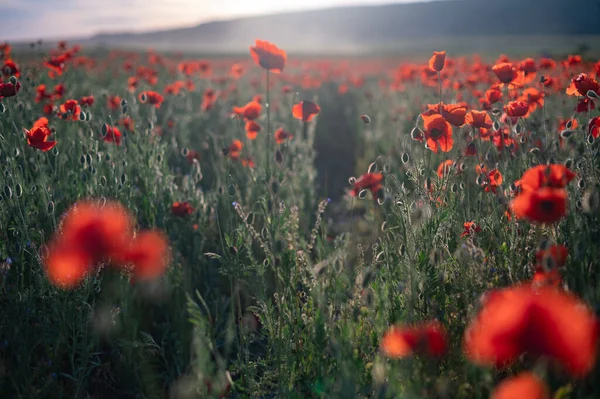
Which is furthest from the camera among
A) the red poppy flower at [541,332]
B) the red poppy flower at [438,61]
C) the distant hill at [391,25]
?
the distant hill at [391,25]

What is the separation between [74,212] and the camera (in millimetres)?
2379

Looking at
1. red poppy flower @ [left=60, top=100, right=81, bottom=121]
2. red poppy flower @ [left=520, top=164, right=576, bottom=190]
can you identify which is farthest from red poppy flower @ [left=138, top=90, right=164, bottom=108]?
red poppy flower @ [left=520, top=164, right=576, bottom=190]

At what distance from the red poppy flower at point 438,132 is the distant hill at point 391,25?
76.8 meters

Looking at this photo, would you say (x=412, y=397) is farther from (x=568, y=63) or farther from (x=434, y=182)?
(x=568, y=63)

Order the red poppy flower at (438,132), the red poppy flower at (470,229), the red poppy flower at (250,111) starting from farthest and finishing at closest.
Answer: the red poppy flower at (250,111), the red poppy flower at (438,132), the red poppy flower at (470,229)

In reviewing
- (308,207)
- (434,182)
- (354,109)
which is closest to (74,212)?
(434,182)

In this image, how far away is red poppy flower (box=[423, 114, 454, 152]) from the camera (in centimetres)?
224

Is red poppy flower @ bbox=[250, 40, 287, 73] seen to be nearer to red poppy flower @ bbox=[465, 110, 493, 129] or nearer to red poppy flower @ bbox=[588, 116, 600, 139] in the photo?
red poppy flower @ bbox=[465, 110, 493, 129]

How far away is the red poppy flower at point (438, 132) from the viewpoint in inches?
88.2

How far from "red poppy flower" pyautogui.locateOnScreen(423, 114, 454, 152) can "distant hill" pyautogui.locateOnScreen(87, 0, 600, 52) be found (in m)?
76.8

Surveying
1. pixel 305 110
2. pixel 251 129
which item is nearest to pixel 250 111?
pixel 251 129

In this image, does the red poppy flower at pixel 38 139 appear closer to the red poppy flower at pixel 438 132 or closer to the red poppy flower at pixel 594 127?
the red poppy flower at pixel 438 132

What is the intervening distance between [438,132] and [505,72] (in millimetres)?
739

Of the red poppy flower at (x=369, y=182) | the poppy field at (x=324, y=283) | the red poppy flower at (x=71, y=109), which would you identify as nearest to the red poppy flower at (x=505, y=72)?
the poppy field at (x=324, y=283)
